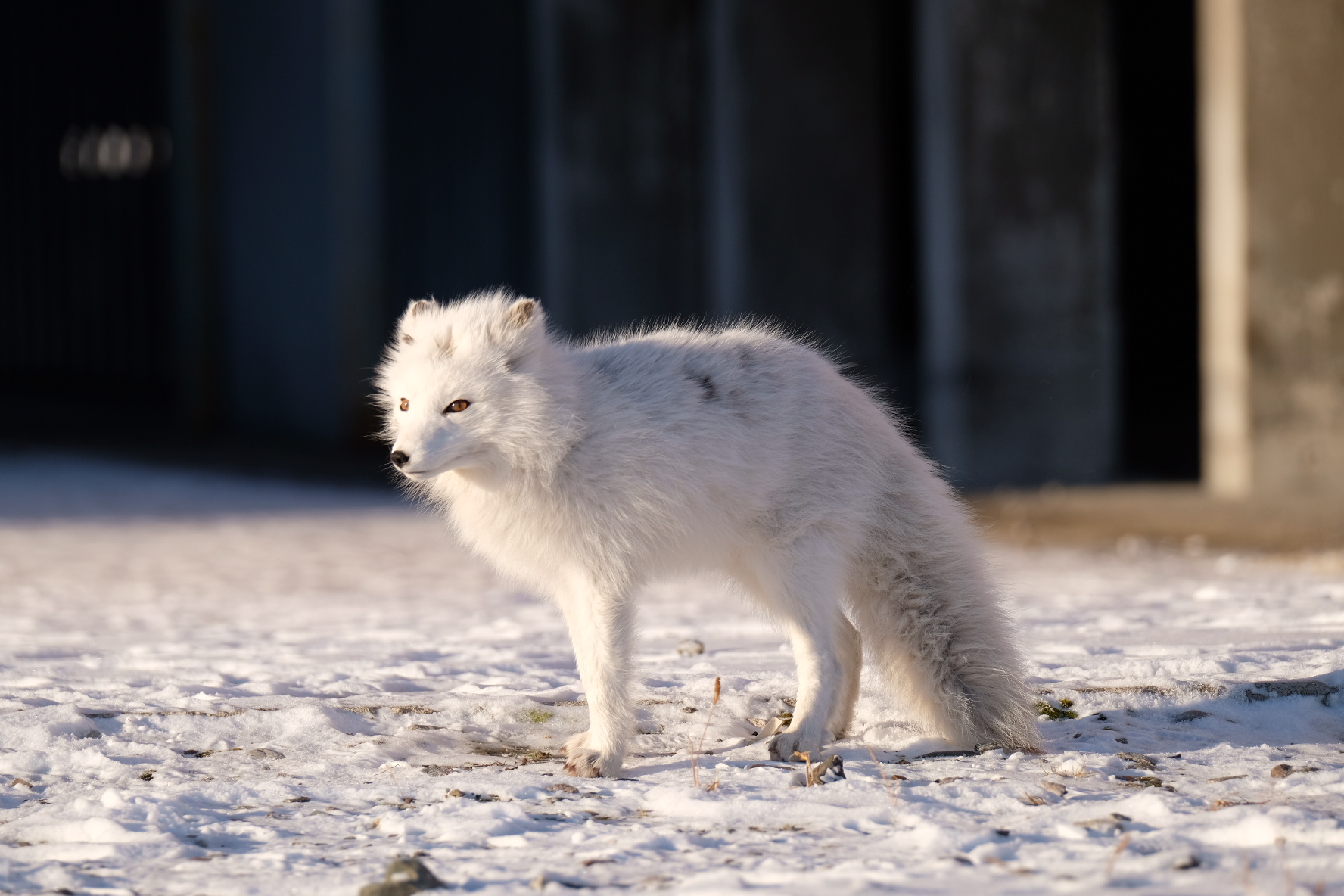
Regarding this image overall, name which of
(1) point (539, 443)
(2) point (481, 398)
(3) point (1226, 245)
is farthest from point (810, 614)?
(3) point (1226, 245)

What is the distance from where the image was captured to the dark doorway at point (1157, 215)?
51.1 ft

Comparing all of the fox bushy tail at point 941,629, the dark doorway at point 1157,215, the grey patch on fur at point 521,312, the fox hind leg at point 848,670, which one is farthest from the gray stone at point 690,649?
the dark doorway at point 1157,215

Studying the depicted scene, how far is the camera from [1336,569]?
7.13 m

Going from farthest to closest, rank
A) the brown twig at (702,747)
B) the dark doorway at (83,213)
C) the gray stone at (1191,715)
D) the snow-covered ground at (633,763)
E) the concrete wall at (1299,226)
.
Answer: the dark doorway at (83,213), the concrete wall at (1299,226), the gray stone at (1191,715), the brown twig at (702,747), the snow-covered ground at (633,763)

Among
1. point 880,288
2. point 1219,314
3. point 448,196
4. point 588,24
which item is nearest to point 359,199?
point 448,196

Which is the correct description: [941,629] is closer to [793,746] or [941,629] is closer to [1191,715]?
[793,746]

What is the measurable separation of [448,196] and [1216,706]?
39.8ft

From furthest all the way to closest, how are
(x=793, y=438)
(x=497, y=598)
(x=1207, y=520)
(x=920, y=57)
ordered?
(x=920, y=57) → (x=1207, y=520) → (x=497, y=598) → (x=793, y=438)

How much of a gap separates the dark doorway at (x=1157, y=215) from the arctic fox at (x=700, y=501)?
11.6 m

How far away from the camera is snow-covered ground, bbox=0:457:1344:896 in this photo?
3027 millimetres

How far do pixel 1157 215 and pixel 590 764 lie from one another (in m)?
14.3

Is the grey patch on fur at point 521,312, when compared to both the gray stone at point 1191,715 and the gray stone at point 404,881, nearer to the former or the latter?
the gray stone at point 404,881

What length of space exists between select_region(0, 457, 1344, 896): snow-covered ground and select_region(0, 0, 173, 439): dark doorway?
53.1ft

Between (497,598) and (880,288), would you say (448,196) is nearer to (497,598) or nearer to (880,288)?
(880,288)
